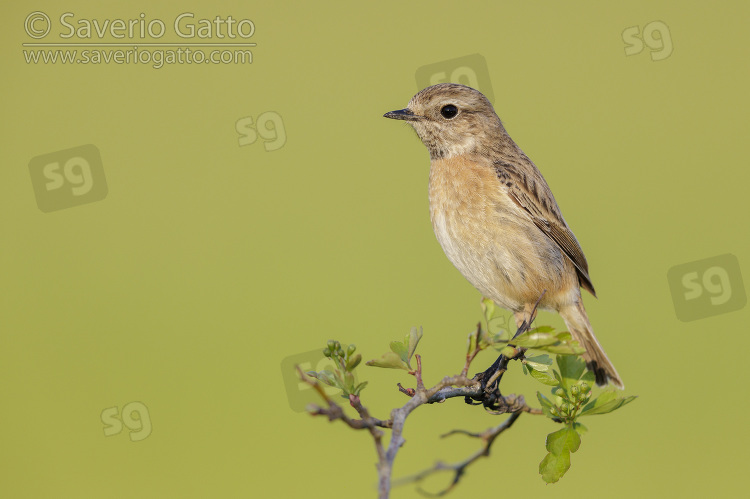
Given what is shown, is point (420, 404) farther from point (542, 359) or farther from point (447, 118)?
point (447, 118)

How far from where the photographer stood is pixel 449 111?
159 inches

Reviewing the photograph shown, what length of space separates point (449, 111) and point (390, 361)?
2.28 meters

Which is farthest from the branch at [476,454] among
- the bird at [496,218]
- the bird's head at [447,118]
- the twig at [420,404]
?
the bird's head at [447,118]

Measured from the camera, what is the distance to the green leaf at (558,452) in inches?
90.9

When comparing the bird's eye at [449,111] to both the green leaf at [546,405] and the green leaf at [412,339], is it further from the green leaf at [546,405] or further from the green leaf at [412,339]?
the green leaf at [412,339]

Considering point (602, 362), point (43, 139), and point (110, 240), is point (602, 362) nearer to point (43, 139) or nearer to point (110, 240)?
point (110, 240)

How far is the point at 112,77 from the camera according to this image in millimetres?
10859

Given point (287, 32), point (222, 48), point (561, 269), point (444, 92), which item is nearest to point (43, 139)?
point (222, 48)

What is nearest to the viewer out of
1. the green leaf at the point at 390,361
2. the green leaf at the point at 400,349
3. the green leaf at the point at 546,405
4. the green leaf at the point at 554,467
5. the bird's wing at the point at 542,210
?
the green leaf at the point at 390,361

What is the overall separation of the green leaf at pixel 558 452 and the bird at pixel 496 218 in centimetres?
116

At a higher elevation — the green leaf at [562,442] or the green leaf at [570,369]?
the green leaf at [570,369]

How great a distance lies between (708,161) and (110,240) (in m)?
7.38

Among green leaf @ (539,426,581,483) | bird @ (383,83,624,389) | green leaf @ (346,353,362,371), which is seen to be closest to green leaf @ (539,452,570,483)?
green leaf @ (539,426,581,483)

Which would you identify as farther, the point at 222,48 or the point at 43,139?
the point at 222,48
